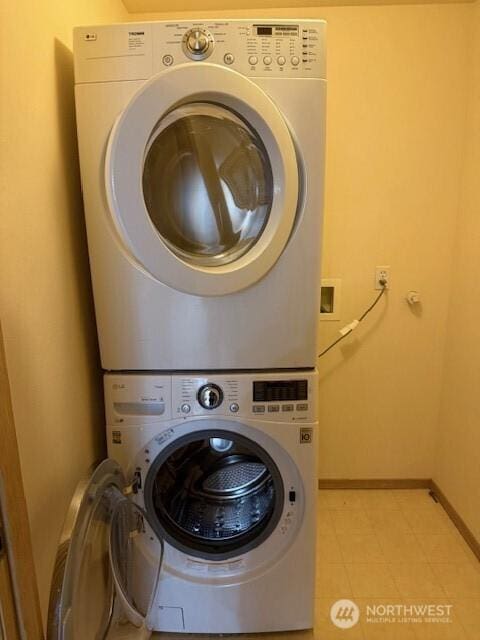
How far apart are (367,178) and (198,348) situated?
112 cm

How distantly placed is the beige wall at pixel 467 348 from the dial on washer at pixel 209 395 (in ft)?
3.54

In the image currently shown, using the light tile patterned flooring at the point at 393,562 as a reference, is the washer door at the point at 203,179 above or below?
above

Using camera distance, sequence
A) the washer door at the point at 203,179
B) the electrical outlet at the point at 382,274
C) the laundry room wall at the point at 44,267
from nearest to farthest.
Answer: the laundry room wall at the point at 44,267 → the washer door at the point at 203,179 → the electrical outlet at the point at 382,274

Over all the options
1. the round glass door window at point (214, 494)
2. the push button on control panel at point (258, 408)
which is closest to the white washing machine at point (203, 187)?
the push button on control panel at point (258, 408)

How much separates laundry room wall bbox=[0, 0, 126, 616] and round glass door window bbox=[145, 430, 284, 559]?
0.85ft

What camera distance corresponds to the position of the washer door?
3.24 feet

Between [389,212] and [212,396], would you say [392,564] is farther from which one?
→ [389,212]

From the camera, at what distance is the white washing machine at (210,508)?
1.15 metres

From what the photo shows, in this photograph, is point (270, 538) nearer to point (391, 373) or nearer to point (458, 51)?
point (391, 373)

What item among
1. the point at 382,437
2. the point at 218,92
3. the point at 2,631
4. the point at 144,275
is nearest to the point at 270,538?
the point at 2,631

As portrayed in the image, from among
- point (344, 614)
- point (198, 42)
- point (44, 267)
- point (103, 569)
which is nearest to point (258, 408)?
point (103, 569)

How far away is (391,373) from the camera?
1918mm

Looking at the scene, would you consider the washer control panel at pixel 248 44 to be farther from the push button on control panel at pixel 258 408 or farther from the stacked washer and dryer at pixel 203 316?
the push button on control panel at pixel 258 408

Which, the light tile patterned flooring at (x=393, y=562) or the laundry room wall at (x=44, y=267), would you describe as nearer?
the laundry room wall at (x=44, y=267)
